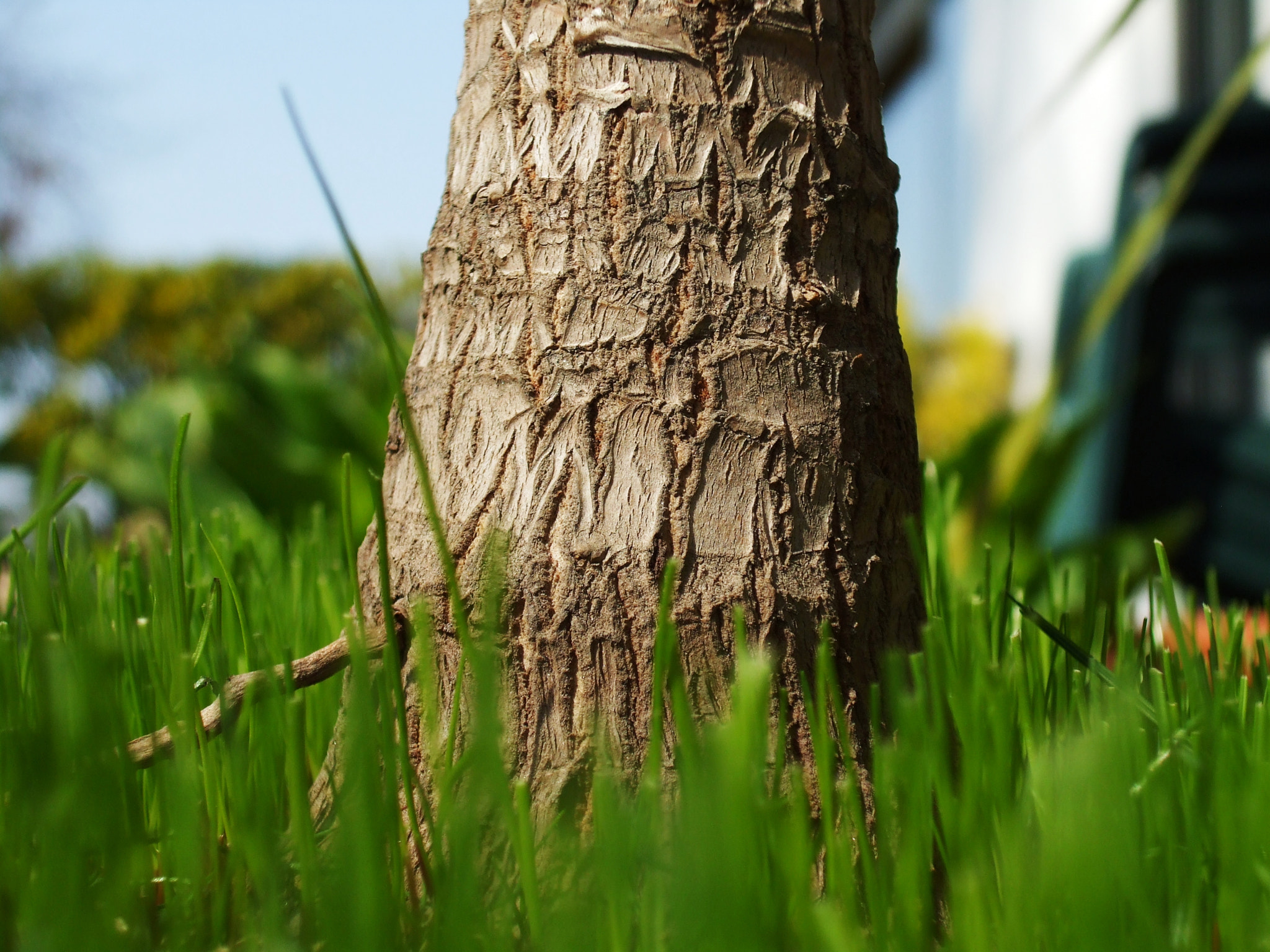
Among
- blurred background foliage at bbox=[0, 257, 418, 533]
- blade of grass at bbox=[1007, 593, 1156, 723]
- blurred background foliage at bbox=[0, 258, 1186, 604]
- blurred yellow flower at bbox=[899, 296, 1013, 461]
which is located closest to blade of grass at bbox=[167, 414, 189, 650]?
blade of grass at bbox=[1007, 593, 1156, 723]

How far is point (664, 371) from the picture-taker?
2.22ft

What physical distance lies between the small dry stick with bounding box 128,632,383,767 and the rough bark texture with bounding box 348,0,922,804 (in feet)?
0.21

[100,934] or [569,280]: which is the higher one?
[569,280]

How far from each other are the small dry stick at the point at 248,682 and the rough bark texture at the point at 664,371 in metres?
0.06

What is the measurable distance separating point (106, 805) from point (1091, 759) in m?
0.44

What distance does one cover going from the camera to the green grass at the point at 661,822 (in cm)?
39

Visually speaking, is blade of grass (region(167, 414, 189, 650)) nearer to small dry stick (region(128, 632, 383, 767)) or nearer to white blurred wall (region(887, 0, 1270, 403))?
small dry stick (region(128, 632, 383, 767))

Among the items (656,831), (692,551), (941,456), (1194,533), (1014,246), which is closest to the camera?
(656,831)

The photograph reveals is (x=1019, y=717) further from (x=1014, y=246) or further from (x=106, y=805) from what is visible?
(x=1014, y=246)

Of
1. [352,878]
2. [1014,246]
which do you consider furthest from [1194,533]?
[1014,246]

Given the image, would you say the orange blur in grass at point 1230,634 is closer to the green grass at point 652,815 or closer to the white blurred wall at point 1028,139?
the green grass at point 652,815

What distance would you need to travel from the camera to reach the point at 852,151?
2.40 feet

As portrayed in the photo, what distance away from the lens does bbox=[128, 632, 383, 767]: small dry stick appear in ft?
1.82

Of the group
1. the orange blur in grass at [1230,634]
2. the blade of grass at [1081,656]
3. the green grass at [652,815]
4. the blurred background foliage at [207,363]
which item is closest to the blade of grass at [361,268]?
the green grass at [652,815]
